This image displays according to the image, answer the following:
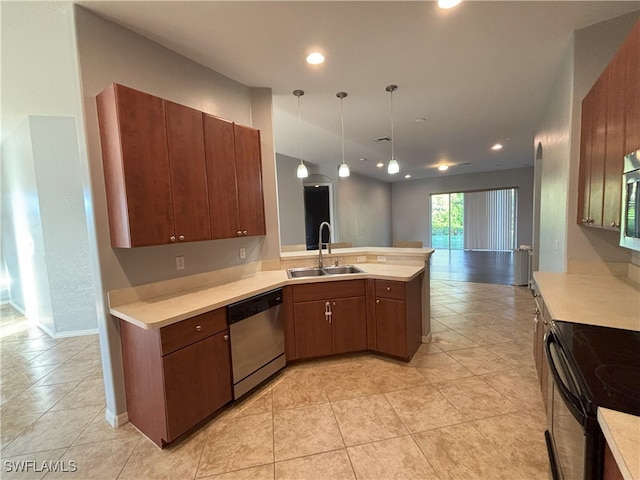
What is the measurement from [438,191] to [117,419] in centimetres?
1025

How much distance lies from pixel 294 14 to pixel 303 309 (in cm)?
237

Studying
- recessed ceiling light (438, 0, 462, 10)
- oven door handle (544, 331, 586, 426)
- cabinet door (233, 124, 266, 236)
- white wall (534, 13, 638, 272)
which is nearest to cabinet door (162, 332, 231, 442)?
cabinet door (233, 124, 266, 236)

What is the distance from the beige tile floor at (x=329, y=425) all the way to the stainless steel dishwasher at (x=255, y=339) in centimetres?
16

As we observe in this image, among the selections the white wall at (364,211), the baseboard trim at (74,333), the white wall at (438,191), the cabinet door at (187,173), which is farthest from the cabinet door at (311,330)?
the white wall at (438,191)

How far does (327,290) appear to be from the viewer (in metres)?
2.80

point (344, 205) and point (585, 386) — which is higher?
point (344, 205)

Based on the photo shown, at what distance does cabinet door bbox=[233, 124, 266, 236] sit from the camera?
8.63 ft

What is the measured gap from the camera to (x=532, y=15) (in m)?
2.02

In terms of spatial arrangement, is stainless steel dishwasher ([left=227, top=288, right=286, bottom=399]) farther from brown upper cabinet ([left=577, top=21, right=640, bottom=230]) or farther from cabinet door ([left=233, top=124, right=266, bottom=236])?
brown upper cabinet ([left=577, top=21, right=640, bottom=230])

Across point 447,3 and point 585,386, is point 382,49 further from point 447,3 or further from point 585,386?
point 585,386

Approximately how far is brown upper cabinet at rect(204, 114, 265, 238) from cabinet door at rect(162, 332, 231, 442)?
94cm

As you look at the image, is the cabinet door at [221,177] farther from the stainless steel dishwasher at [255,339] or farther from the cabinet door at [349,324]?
the cabinet door at [349,324]

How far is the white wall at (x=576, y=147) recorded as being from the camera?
2.15 m

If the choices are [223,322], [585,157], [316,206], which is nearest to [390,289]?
[223,322]
